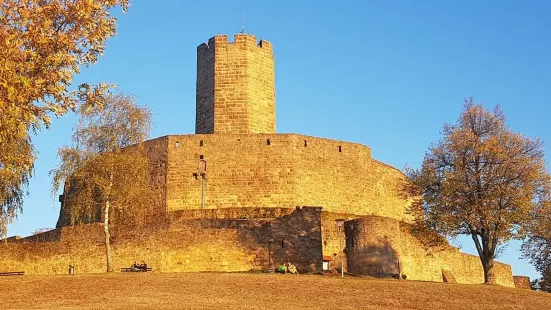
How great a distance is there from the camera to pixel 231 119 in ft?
147

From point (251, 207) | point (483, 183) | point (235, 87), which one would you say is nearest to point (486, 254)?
point (483, 183)

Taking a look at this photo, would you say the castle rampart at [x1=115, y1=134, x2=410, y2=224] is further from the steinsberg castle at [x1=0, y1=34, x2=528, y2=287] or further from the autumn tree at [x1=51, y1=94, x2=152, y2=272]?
the autumn tree at [x1=51, y1=94, x2=152, y2=272]

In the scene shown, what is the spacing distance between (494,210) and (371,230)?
20.6 feet

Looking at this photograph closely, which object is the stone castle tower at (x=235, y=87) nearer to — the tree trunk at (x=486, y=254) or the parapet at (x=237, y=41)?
the parapet at (x=237, y=41)

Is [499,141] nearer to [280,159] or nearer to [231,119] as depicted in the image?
[280,159]


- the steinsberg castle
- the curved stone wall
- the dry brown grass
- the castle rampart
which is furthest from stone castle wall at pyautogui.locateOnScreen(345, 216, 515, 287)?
the dry brown grass

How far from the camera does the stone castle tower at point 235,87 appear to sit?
45.0 metres

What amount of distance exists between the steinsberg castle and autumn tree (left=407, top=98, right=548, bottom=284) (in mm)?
3672

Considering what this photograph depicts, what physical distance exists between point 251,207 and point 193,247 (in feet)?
20.8

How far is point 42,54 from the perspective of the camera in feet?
64.0

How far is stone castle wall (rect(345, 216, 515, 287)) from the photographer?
35.8 metres

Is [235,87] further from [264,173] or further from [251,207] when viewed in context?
[251,207]

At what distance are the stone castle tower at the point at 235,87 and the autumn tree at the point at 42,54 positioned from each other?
2434cm

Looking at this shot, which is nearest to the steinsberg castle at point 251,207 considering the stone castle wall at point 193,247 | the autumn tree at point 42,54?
the stone castle wall at point 193,247
